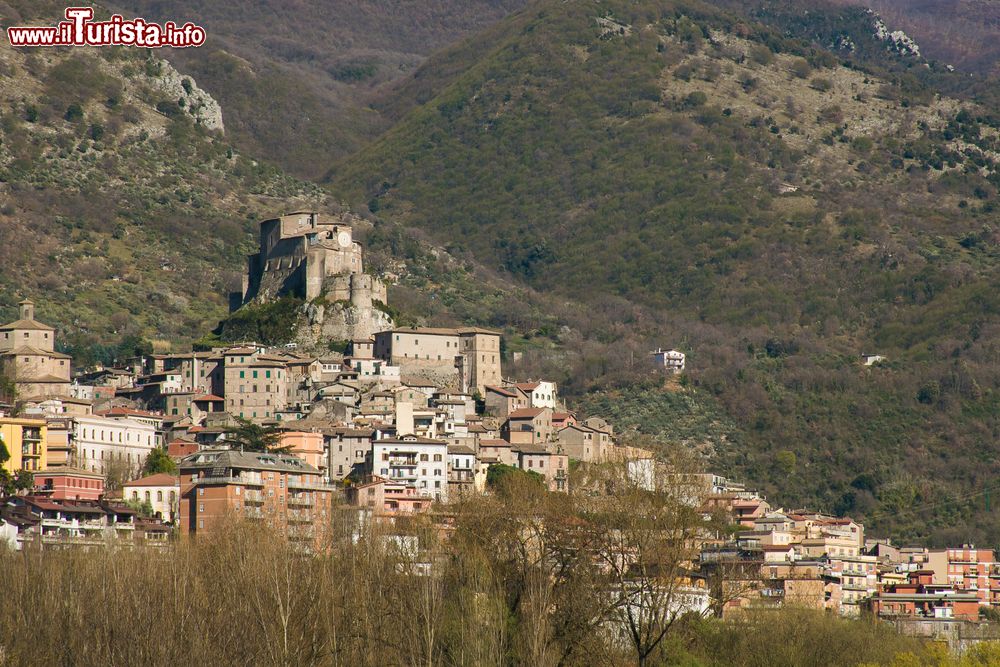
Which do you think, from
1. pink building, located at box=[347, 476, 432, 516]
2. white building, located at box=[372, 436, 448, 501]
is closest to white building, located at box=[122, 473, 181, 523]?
pink building, located at box=[347, 476, 432, 516]

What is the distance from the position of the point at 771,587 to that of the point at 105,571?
36.8m

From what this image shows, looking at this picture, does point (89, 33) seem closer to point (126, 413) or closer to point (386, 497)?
point (126, 413)

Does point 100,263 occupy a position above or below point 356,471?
above

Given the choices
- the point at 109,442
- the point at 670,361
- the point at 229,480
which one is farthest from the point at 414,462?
the point at 670,361

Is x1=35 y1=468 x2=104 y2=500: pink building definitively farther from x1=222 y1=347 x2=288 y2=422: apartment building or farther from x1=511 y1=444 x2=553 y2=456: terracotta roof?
x1=511 y1=444 x2=553 y2=456: terracotta roof

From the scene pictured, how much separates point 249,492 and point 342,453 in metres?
18.7

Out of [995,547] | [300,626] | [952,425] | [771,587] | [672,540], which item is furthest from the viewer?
[952,425]

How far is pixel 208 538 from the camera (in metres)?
74.5

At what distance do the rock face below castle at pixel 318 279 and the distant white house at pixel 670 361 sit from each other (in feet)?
104

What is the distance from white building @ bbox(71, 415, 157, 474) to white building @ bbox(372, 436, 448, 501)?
11955mm

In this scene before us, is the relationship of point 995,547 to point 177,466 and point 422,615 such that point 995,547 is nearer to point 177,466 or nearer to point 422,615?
point 177,466

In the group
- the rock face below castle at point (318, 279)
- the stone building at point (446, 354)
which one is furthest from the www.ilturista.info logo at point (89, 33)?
the stone building at point (446, 354)

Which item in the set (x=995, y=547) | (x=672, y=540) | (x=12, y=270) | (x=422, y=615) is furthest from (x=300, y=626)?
(x=12, y=270)

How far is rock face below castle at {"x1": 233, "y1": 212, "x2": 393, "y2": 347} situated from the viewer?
422 feet
